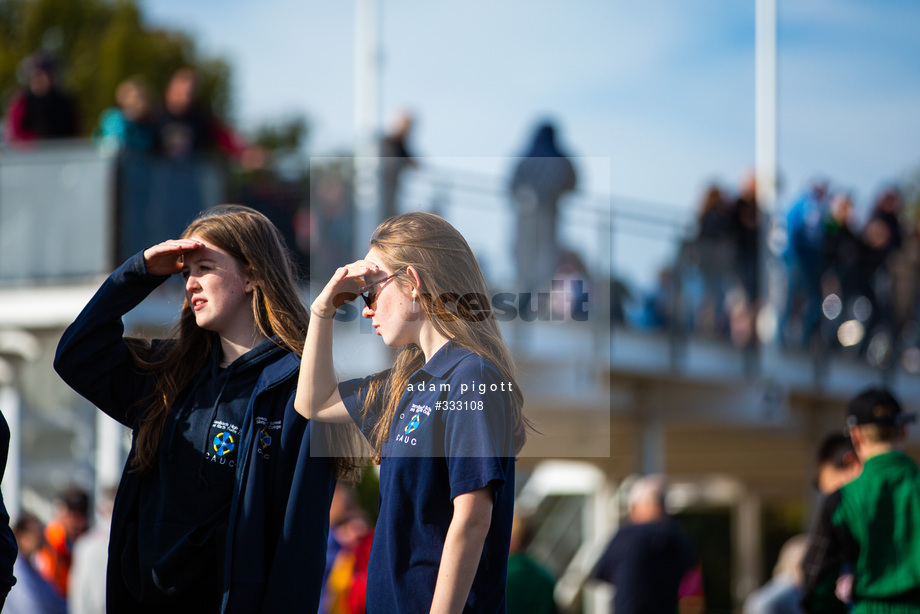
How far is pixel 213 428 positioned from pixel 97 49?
31.5 m

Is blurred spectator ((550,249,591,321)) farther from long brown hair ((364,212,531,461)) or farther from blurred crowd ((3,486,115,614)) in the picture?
blurred crowd ((3,486,115,614))

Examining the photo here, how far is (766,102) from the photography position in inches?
616

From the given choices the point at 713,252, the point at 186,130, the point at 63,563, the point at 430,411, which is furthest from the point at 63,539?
the point at 713,252

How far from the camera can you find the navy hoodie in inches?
136

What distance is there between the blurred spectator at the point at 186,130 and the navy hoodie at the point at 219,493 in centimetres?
720

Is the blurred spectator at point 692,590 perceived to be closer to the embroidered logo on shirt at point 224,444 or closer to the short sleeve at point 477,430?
the embroidered logo on shirt at point 224,444

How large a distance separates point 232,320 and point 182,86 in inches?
279

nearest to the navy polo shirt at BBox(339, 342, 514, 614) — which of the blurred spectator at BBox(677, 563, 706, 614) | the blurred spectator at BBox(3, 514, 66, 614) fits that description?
the blurred spectator at BBox(3, 514, 66, 614)

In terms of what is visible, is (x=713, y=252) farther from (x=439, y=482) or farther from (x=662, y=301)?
(x=439, y=482)

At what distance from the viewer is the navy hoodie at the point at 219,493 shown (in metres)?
3.46

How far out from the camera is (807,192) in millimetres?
13445

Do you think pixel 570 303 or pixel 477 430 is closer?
pixel 477 430

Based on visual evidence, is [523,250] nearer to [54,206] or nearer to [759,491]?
[54,206]

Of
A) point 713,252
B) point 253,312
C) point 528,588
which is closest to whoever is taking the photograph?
point 253,312
